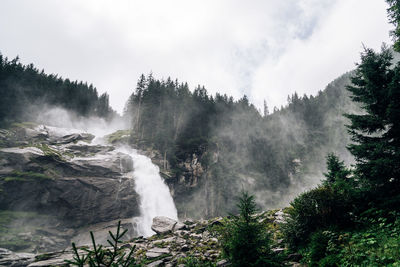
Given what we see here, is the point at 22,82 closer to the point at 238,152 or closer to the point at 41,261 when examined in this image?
the point at 41,261

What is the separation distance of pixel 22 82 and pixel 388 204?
225 feet

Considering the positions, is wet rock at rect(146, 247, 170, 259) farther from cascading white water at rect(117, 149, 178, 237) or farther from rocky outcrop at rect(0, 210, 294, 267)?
cascading white water at rect(117, 149, 178, 237)

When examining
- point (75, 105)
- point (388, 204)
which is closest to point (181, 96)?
point (75, 105)

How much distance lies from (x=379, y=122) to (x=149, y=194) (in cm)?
3551

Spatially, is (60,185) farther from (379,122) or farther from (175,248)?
(379,122)

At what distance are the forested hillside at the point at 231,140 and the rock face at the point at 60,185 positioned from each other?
536 inches

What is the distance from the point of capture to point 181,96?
5947 cm

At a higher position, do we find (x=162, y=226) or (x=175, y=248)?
(x=162, y=226)

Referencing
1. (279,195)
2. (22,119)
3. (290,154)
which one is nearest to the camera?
(22,119)

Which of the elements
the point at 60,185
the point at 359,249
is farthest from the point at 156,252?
the point at 60,185

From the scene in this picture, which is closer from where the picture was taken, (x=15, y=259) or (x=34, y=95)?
(x=15, y=259)

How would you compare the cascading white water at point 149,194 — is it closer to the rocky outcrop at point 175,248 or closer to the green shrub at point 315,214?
the rocky outcrop at point 175,248

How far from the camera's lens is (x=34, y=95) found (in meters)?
52.7

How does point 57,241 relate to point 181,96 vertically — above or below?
below
